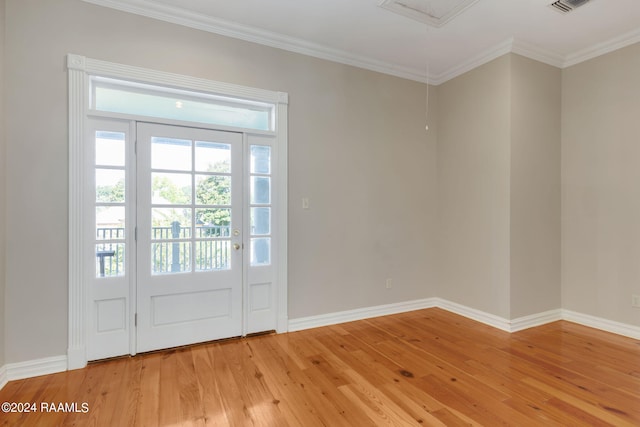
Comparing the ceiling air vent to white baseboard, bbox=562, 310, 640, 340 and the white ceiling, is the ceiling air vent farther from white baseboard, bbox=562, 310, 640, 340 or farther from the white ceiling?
white baseboard, bbox=562, 310, 640, 340

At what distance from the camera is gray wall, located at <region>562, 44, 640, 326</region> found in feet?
10.6

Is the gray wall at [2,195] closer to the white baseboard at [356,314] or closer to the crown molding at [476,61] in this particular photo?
the white baseboard at [356,314]

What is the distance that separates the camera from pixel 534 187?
3.56 m

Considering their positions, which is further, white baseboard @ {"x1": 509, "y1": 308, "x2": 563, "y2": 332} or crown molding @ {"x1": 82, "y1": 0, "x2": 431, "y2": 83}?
white baseboard @ {"x1": 509, "y1": 308, "x2": 563, "y2": 332}

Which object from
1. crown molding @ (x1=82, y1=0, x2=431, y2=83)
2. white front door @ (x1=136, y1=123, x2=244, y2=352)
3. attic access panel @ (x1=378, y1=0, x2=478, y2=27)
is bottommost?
white front door @ (x1=136, y1=123, x2=244, y2=352)

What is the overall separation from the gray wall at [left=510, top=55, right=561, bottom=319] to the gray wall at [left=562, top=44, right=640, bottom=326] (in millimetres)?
119

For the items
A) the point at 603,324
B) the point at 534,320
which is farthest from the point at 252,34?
the point at 603,324

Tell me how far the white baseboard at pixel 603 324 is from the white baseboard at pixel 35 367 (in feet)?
16.2

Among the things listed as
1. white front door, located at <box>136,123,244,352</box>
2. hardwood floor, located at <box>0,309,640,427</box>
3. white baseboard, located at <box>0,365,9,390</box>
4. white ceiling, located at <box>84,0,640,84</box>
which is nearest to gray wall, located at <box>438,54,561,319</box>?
white ceiling, located at <box>84,0,640,84</box>

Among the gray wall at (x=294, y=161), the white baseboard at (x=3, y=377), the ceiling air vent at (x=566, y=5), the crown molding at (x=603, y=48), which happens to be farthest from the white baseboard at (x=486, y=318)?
the ceiling air vent at (x=566, y=5)

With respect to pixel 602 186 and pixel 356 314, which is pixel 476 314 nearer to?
pixel 356 314

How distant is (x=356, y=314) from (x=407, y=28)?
301cm

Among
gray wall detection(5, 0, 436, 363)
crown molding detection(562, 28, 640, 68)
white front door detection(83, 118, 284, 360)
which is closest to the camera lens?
gray wall detection(5, 0, 436, 363)

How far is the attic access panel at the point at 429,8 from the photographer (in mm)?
2754
